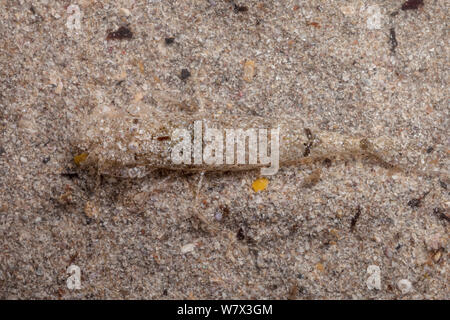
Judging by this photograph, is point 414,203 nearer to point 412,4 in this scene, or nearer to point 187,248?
point 412,4

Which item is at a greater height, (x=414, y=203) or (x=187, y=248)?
(x=414, y=203)

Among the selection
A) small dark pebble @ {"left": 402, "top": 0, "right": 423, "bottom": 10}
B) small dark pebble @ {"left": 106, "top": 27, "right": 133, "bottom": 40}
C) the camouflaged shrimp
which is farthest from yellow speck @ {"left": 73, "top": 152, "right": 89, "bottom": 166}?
small dark pebble @ {"left": 402, "top": 0, "right": 423, "bottom": 10}

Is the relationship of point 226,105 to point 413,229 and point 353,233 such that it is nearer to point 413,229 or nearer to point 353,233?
point 353,233

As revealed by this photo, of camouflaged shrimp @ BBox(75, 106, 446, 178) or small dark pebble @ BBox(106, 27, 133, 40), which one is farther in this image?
small dark pebble @ BBox(106, 27, 133, 40)

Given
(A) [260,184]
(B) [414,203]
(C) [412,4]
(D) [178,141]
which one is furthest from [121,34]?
(B) [414,203]

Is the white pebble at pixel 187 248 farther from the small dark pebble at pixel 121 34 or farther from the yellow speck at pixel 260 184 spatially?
the small dark pebble at pixel 121 34

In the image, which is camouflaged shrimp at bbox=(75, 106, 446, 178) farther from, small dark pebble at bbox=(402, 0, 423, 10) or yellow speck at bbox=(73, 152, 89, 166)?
small dark pebble at bbox=(402, 0, 423, 10)
